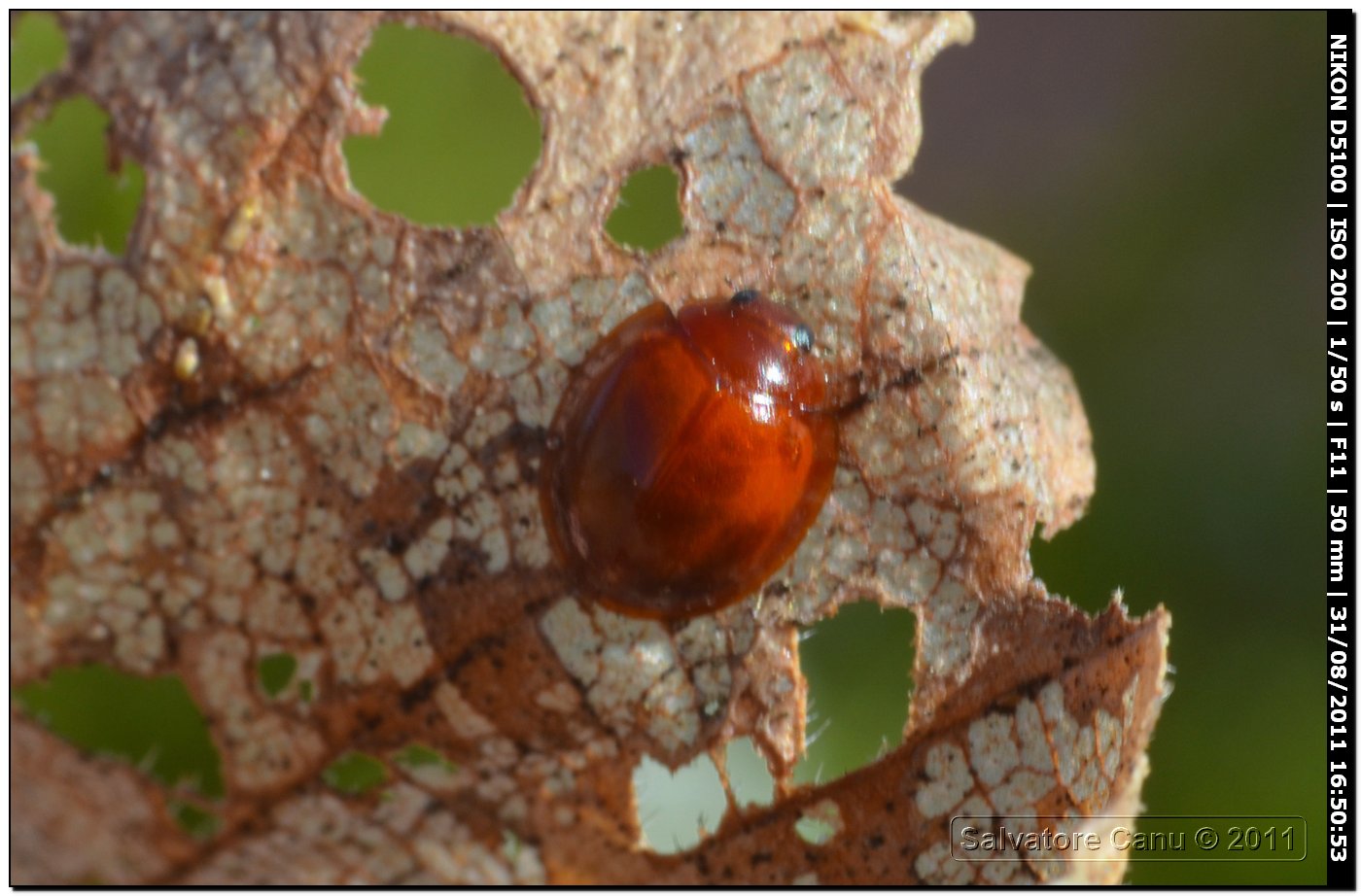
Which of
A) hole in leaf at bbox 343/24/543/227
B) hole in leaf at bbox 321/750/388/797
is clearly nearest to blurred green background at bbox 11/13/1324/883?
hole in leaf at bbox 343/24/543/227

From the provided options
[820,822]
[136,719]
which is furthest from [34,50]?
[820,822]

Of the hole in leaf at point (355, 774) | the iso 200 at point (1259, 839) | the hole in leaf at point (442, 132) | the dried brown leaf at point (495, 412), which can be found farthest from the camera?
the iso 200 at point (1259, 839)

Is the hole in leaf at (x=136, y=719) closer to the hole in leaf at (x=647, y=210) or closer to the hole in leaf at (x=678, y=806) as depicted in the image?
the hole in leaf at (x=678, y=806)

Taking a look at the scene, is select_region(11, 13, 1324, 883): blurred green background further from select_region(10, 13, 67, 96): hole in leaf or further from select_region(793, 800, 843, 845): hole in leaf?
select_region(10, 13, 67, 96): hole in leaf

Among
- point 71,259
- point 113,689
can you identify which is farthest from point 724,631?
point 71,259

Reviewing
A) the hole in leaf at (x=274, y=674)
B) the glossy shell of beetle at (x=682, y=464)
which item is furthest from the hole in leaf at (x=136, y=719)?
the glossy shell of beetle at (x=682, y=464)

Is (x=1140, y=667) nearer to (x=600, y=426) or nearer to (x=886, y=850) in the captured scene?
(x=886, y=850)

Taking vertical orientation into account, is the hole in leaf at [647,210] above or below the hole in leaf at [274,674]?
above
